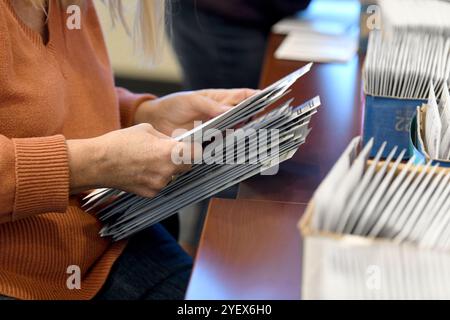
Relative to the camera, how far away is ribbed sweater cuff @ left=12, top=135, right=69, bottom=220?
85cm

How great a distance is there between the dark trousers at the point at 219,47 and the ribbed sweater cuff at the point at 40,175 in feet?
3.23

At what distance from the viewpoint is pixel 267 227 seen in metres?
0.80

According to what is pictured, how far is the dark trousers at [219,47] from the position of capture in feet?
5.89

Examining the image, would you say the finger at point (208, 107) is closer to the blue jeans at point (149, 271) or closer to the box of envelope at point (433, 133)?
the blue jeans at point (149, 271)

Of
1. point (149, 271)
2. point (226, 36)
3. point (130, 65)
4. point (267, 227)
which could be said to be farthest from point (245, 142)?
point (130, 65)

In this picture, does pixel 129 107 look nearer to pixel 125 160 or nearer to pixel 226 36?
pixel 125 160

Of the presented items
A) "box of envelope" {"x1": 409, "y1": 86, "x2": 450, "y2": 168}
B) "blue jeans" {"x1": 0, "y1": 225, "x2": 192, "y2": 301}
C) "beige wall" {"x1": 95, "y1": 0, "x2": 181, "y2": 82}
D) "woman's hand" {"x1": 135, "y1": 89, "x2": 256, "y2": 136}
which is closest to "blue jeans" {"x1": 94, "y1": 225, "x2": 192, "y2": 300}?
"blue jeans" {"x1": 0, "y1": 225, "x2": 192, "y2": 301}

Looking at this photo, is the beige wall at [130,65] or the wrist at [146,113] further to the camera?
the beige wall at [130,65]

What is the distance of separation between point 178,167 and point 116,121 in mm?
298

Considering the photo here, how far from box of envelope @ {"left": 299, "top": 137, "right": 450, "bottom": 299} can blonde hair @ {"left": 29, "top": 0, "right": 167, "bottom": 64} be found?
2.03ft

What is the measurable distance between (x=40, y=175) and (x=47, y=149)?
4 cm

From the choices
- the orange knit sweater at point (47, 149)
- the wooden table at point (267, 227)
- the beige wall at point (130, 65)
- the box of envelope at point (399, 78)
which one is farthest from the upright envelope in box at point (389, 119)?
the beige wall at point (130, 65)

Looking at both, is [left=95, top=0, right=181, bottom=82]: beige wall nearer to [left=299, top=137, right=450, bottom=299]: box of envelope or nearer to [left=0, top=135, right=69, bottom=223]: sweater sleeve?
[left=0, top=135, right=69, bottom=223]: sweater sleeve
